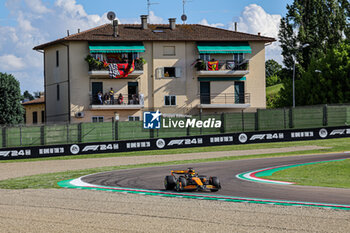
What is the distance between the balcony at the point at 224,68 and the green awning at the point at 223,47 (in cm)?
110

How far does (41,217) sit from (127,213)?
1.79m

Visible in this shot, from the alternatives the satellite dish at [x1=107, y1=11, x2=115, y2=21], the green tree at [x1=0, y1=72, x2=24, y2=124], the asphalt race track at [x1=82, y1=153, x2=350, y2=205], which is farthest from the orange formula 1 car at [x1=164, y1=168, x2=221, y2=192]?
the green tree at [x1=0, y1=72, x2=24, y2=124]

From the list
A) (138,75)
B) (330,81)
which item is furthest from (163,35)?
(330,81)

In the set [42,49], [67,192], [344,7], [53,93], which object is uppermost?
[344,7]

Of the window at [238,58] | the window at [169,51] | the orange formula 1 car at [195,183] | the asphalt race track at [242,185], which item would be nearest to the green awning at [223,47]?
the window at [238,58]

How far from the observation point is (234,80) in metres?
57.0

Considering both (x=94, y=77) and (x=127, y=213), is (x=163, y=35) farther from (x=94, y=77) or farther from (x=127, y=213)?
(x=127, y=213)

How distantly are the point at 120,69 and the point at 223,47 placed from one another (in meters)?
10.6

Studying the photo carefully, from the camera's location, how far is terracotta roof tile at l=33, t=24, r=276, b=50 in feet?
179

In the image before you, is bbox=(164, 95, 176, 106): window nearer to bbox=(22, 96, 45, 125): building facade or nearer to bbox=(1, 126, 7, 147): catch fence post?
bbox=(22, 96, 45, 125): building facade

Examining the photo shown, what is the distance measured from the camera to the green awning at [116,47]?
5341 centimetres

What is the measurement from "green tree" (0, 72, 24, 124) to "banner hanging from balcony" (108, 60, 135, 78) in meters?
22.6

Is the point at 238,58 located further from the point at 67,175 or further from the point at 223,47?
the point at 67,175

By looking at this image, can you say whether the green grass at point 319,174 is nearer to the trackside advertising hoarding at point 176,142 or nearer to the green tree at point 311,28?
the trackside advertising hoarding at point 176,142
